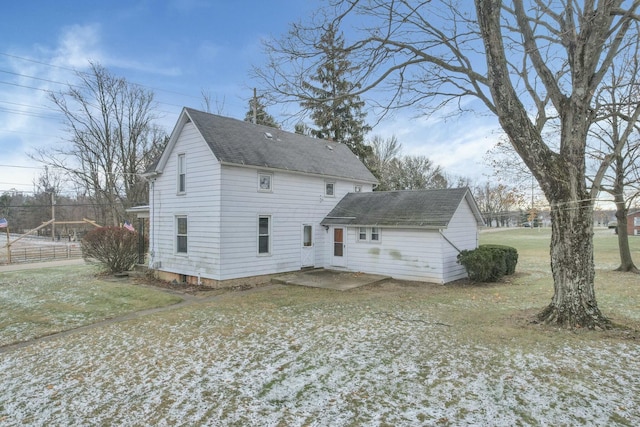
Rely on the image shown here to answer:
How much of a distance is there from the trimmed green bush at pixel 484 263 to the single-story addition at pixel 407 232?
543 millimetres

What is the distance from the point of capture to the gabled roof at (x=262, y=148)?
12719mm

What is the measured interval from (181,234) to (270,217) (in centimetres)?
344

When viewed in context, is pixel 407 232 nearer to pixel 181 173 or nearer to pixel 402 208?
pixel 402 208

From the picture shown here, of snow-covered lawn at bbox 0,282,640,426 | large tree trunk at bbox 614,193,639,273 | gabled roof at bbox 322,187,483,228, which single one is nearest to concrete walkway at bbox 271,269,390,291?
gabled roof at bbox 322,187,483,228

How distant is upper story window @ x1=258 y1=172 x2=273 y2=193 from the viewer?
13.4 metres

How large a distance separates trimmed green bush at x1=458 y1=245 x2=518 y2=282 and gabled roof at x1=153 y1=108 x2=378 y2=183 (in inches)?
257

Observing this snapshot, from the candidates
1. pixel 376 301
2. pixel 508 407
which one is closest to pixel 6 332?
pixel 376 301

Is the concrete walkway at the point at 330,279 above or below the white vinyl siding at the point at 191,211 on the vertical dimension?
below

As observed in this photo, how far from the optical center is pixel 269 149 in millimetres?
14453

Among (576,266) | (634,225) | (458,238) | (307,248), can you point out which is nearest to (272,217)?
(307,248)

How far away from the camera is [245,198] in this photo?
41.9 ft

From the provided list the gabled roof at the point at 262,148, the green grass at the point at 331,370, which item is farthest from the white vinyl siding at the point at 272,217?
the green grass at the point at 331,370

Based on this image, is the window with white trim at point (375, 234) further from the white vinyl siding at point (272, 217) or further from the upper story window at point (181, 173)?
the upper story window at point (181, 173)

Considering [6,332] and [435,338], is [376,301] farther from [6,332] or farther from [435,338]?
[6,332]
